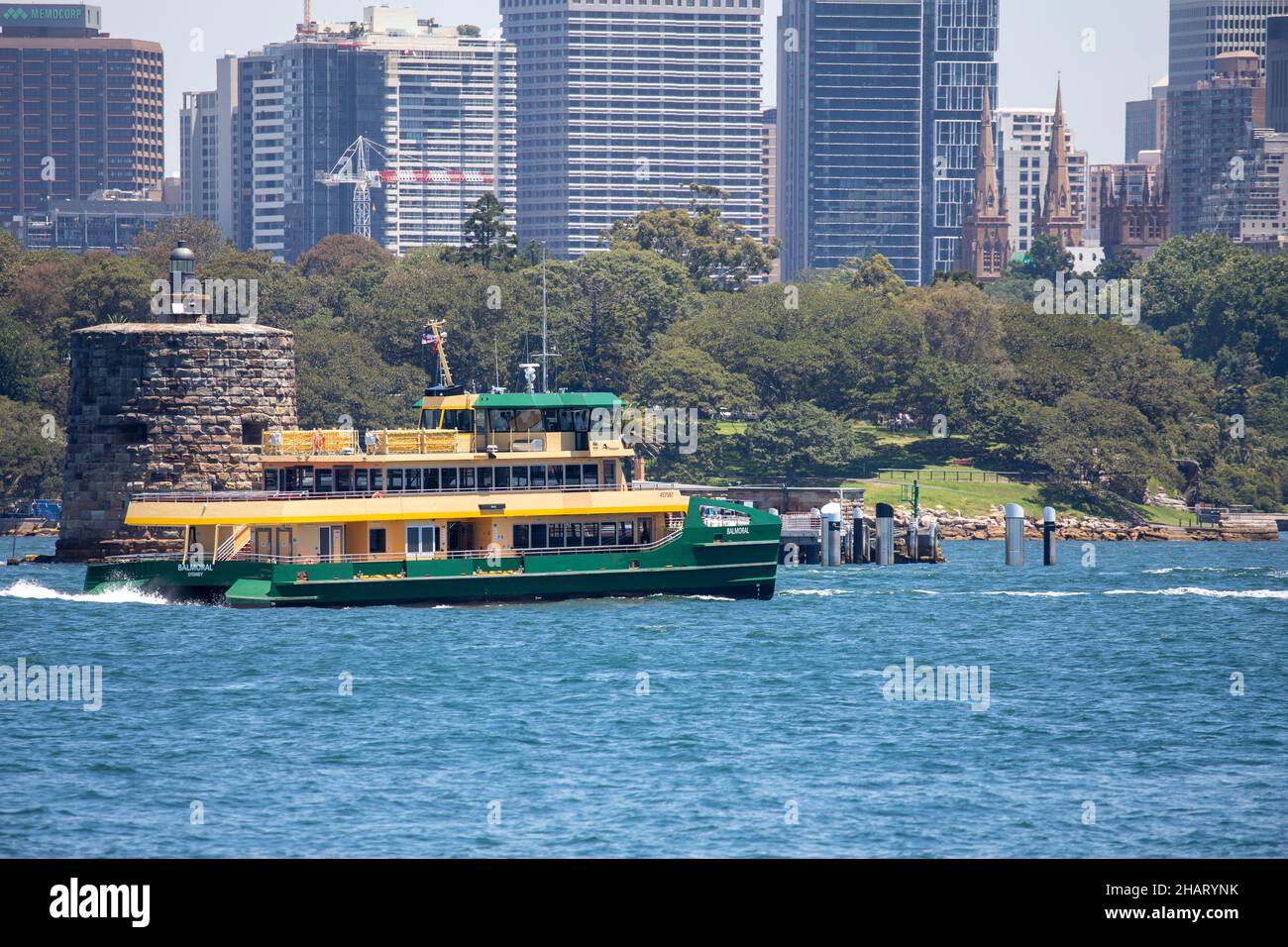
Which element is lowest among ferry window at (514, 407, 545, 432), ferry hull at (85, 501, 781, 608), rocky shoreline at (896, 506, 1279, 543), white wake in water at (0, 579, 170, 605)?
rocky shoreline at (896, 506, 1279, 543)

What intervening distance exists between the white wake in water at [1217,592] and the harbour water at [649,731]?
357cm

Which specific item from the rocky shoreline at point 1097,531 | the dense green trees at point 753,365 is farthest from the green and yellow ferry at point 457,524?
the dense green trees at point 753,365

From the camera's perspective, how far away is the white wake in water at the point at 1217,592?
7259cm

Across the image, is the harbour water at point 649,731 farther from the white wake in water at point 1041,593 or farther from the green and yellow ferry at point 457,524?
the white wake in water at point 1041,593

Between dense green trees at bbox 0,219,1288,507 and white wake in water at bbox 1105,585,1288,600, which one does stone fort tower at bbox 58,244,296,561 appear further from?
white wake in water at bbox 1105,585,1288,600

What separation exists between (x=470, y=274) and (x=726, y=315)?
17.5 m

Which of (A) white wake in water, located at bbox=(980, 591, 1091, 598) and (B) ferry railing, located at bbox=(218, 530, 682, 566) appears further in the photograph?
(A) white wake in water, located at bbox=(980, 591, 1091, 598)

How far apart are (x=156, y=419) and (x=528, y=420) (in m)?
24.1

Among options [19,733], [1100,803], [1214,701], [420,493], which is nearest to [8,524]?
[420,493]

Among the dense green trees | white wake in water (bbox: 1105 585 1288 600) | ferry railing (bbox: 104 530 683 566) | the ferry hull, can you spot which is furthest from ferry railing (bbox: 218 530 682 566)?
the dense green trees

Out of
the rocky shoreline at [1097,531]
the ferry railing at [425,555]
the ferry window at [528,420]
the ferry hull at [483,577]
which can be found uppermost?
the ferry window at [528,420]

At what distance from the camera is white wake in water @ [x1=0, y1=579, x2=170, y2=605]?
61.6 m

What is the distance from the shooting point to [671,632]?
5731 cm

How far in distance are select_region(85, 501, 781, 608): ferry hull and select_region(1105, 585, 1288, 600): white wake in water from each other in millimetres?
17179
